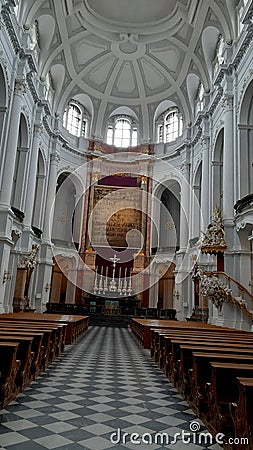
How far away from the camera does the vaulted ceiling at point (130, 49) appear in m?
18.3

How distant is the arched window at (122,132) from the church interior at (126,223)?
77mm

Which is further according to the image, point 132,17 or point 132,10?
point 132,17

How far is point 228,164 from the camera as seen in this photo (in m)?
14.8

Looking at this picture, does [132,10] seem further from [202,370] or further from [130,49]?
[202,370]

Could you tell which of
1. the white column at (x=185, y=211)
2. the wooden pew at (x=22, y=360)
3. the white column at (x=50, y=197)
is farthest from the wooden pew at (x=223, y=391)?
the white column at (x=50, y=197)

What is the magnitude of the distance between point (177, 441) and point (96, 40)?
74.2 ft

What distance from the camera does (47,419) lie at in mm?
4105

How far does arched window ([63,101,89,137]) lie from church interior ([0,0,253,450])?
97 mm

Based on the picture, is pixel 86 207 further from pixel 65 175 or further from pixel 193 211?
pixel 193 211

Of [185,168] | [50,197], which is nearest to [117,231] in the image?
[50,197]

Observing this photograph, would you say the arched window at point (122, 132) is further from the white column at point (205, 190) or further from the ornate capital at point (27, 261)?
the ornate capital at point (27, 261)

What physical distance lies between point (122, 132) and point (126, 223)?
277 inches

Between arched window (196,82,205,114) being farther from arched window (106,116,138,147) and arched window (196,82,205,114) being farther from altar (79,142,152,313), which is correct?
arched window (106,116,138,147)

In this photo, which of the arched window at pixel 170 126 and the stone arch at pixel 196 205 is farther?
the arched window at pixel 170 126
